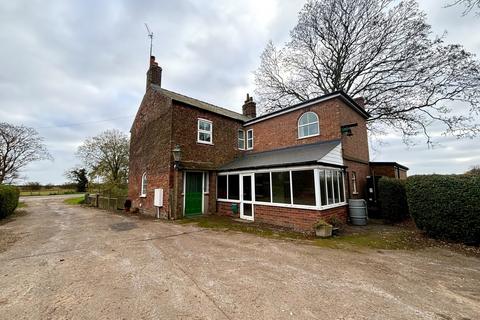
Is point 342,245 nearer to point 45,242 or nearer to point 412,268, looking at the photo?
point 412,268

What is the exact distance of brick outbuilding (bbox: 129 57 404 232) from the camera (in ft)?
28.9

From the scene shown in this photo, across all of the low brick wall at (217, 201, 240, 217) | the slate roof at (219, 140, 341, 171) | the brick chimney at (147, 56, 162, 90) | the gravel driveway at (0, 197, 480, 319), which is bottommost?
the gravel driveway at (0, 197, 480, 319)

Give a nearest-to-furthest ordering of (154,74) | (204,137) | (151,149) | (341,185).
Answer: (341,185), (204,137), (151,149), (154,74)

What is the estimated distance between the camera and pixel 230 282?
3918mm

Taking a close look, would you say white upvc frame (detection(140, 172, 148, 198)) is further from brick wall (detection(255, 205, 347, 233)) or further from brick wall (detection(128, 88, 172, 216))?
brick wall (detection(255, 205, 347, 233))

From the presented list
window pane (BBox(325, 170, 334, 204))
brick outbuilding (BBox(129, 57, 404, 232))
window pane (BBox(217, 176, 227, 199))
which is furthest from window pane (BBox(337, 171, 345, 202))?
window pane (BBox(217, 176, 227, 199))

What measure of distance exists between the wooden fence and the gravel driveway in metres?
9.96

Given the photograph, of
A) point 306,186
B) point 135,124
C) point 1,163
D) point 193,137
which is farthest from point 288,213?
point 1,163

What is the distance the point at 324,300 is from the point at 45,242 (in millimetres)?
9113

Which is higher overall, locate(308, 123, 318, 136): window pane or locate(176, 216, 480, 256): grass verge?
locate(308, 123, 318, 136): window pane

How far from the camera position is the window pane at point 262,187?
9852 mm

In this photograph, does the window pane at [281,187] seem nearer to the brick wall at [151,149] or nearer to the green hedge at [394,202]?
the green hedge at [394,202]

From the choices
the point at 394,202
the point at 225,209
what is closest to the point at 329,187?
the point at 394,202

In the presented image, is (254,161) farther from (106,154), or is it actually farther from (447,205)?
(106,154)
